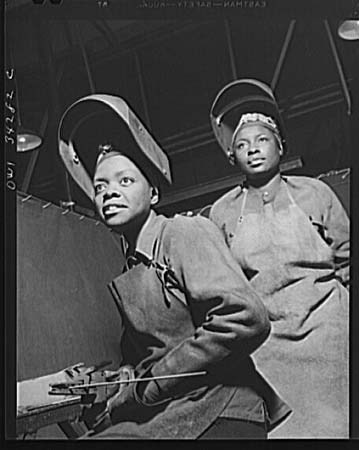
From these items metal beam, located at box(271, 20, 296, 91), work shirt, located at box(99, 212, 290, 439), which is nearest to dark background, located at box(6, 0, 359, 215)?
metal beam, located at box(271, 20, 296, 91)

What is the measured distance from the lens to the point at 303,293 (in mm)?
2033

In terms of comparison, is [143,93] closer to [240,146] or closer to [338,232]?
[240,146]

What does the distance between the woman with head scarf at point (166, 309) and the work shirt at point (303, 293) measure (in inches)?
1.5

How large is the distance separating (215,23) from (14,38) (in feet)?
1.70

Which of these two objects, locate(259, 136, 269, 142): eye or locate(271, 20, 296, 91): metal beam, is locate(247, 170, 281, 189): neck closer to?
locate(259, 136, 269, 142): eye

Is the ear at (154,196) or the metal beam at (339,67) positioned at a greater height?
the metal beam at (339,67)

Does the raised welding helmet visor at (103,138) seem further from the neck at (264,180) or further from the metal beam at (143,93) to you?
the neck at (264,180)

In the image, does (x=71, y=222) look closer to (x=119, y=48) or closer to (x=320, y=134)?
(x=119, y=48)

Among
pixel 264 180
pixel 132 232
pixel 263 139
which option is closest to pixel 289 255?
pixel 264 180

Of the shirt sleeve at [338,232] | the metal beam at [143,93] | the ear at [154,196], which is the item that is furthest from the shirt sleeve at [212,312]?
the metal beam at [143,93]

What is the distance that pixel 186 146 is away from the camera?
6.76 feet

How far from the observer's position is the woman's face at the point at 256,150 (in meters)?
2.06

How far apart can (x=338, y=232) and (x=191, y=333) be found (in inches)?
17.8

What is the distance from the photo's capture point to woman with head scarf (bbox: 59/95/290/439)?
2029 mm
